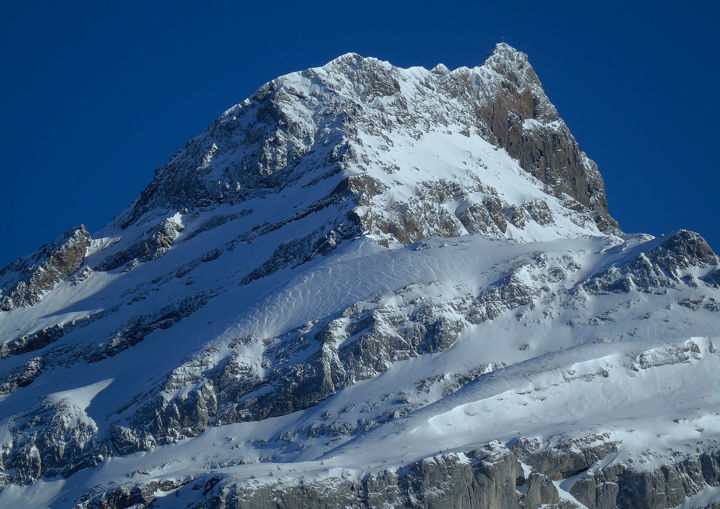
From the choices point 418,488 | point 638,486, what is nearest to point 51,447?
point 418,488

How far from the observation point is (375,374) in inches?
5738

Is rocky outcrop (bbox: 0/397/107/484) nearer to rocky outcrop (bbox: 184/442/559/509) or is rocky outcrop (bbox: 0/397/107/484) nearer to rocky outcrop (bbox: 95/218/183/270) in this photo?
rocky outcrop (bbox: 184/442/559/509)

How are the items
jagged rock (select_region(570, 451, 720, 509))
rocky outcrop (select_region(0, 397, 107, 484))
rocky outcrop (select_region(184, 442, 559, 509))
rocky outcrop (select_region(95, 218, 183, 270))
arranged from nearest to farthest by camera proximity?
1. rocky outcrop (select_region(184, 442, 559, 509))
2. jagged rock (select_region(570, 451, 720, 509))
3. rocky outcrop (select_region(0, 397, 107, 484))
4. rocky outcrop (select_region(95, 218, 183, 270))

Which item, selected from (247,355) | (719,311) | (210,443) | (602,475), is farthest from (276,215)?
(602,475)

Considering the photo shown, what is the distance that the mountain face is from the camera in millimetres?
120250

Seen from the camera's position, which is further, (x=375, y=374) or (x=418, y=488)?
(x=375, y=374)

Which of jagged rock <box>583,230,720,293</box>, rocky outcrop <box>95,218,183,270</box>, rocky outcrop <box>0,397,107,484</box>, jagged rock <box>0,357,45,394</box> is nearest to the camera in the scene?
rocky outcrop <box>0,397,107,484</box>

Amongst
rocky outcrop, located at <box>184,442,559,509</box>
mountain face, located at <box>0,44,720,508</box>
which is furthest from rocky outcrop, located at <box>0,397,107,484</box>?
rocky outcrop, located at <box>184,442,559,509</box>

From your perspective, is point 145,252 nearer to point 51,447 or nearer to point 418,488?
point 51,447

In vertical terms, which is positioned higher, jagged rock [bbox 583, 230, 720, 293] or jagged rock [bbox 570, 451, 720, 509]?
jagged rock [bbox 583, 230, 720, 293]

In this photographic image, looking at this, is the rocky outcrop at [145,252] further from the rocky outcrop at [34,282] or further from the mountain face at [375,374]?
the mountain face at [375,374]

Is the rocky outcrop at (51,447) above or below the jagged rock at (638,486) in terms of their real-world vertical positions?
above

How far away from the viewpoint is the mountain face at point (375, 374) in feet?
395

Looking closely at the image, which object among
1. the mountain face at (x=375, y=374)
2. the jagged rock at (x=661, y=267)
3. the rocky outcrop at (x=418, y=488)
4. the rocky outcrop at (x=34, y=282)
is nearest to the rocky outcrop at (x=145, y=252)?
the rocky outcrop at (x=34, y=282)
